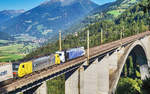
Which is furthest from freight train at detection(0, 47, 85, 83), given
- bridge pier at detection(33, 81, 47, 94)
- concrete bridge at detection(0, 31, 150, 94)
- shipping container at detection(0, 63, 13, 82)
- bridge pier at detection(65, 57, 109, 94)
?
bridge pier at detection(65, 57, 109, 94)

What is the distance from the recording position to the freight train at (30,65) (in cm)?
2467

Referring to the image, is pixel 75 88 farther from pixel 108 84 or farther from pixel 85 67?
pixel 108 84

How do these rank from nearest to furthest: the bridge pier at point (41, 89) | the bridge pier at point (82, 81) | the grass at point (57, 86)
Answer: the bridge pier at point (41, 89) → the bridge pier at point (82, 81) → the grass at point (57, 86)

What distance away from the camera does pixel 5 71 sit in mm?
24547

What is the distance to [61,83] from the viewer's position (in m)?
83.9

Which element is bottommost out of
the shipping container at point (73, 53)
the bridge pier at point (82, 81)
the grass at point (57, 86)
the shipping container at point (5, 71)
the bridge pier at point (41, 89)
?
the grass at point (57, 86)

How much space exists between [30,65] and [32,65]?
58 centimetres

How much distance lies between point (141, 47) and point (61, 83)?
39.0 meters

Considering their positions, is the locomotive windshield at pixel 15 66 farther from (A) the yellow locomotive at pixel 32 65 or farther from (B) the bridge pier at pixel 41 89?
(B) the bridge pier at pixel 41 89

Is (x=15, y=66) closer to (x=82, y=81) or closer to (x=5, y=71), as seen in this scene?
(x=5, y=71)

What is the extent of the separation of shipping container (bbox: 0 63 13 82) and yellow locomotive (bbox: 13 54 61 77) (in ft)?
3.30

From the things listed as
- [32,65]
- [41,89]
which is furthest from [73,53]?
[41,89]

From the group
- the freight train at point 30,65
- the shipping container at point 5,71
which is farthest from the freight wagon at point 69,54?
the shipping container at point 5,71

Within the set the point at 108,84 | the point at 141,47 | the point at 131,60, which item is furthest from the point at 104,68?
the point at 131,60
